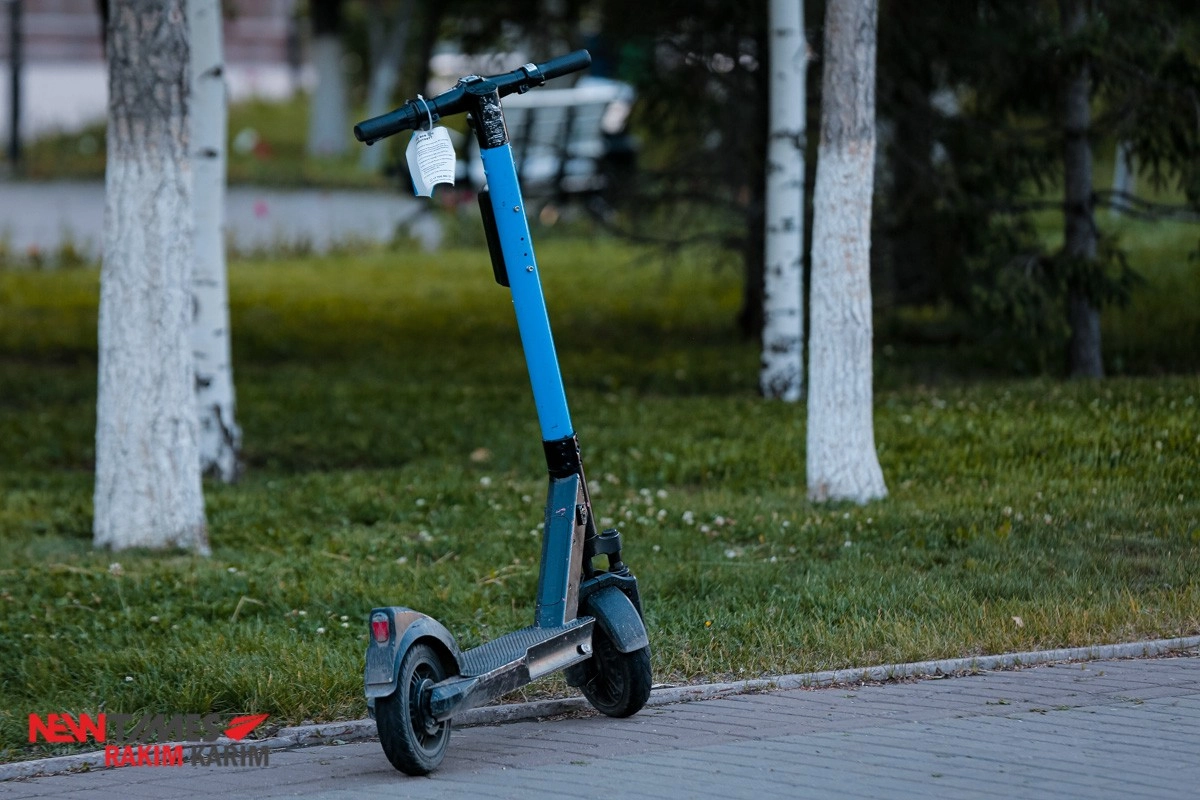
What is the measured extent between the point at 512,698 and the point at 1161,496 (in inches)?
166

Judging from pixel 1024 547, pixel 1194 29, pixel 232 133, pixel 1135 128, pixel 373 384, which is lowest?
pixel 1024 547

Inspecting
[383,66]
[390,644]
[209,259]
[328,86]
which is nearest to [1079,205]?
[209,259]

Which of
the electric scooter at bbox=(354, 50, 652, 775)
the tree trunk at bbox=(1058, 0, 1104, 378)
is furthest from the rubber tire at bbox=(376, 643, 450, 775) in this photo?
the tree trunk at bbox=(1058, 0, 1104, 378)

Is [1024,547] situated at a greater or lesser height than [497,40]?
lesser

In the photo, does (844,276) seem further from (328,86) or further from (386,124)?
(328,86)

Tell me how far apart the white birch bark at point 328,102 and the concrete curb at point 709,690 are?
29.7 m

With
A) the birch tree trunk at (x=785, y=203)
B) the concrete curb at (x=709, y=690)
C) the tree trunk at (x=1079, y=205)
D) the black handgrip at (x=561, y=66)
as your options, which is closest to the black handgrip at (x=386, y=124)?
the black handgrip at (x=561, y=66)

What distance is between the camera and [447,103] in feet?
18.0

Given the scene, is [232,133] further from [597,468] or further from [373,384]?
[597,468]

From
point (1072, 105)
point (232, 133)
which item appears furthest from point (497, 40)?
point (232, 133)

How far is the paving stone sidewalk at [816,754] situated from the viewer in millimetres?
5055

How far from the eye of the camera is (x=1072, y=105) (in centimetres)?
1248

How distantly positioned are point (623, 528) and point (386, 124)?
3.77 metres

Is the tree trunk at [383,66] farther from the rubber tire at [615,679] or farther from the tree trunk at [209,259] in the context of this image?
the rubber tire at [615,679]
